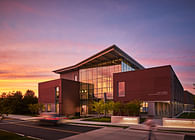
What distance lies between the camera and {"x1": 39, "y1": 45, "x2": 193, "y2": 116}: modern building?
88.8 feet

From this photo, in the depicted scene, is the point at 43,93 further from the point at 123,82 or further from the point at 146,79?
the point at 146,79

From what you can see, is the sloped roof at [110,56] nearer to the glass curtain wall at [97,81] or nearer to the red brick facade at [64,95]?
the glass curtain wall at [97,81]

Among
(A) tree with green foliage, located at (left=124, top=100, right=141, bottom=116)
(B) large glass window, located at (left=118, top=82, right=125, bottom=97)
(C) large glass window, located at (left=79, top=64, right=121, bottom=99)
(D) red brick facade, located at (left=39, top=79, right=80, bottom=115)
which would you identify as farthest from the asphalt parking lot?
(C) large glass window, located at (left=79, top=64, right=121, bottom=99)

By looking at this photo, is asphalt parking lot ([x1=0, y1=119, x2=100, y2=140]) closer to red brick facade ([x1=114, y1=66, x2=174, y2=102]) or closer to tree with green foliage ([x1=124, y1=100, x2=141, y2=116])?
tree with green foliage ([x1=124, y1=100, x2=141, y2=116])

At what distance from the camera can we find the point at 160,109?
3062 centimetres

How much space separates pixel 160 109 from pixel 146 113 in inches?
167

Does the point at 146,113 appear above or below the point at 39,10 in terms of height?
below

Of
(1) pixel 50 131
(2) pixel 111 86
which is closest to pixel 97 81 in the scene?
(2) pixel 111 86

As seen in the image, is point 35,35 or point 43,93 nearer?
point 35,35

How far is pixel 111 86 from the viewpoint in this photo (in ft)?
126

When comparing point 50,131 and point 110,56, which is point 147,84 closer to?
point 110,56

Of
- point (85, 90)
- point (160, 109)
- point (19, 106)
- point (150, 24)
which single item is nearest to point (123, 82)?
point (160, 109)

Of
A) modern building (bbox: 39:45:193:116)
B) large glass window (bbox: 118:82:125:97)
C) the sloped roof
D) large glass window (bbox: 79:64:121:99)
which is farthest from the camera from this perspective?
large glass window (bbox: 79:64:121:99)

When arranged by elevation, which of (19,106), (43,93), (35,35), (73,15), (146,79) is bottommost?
(19,106)
